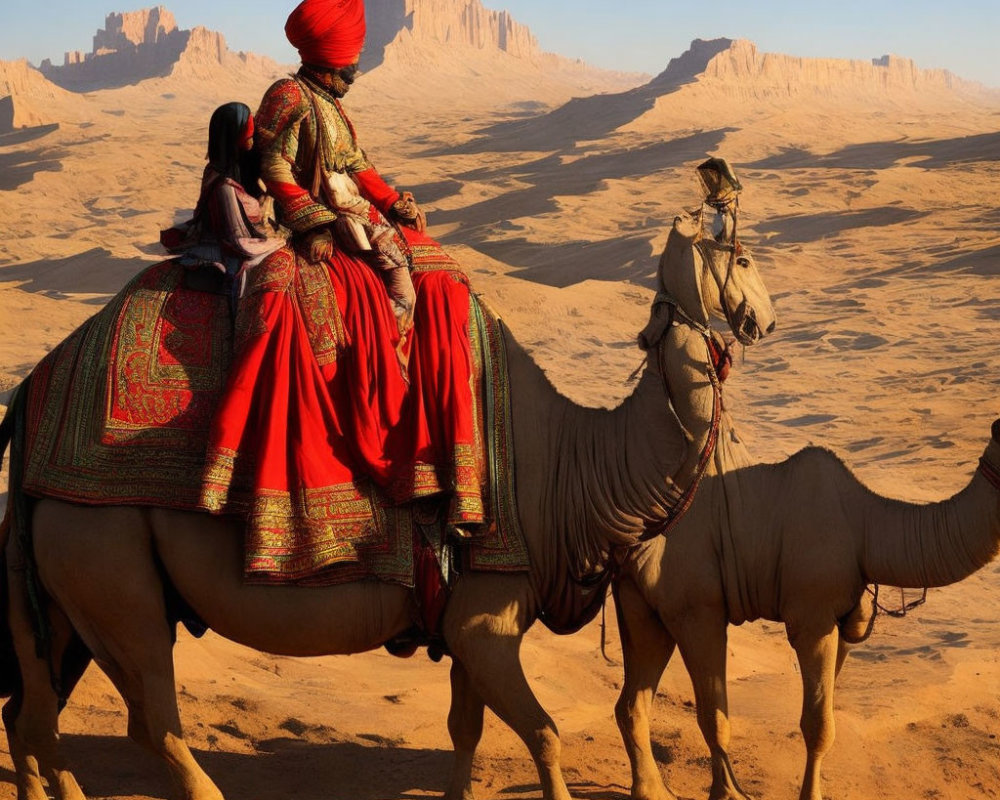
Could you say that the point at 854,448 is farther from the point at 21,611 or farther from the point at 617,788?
the point at 21,611

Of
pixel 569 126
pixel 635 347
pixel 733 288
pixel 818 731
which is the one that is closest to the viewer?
pixel 733 288

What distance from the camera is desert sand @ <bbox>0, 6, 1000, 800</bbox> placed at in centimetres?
721

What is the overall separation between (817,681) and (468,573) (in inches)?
70.1

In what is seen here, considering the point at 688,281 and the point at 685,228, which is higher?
the point at 685,228

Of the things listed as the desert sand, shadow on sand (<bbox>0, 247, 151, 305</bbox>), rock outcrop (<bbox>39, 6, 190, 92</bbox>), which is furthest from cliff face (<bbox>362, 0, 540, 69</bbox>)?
shadow on sand (<bbox>0, 247, 151, 305</bbox>)

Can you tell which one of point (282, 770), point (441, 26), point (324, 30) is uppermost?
point (441, 26)

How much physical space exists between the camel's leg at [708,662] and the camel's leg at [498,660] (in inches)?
34.1

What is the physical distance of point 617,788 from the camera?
22.5 feet

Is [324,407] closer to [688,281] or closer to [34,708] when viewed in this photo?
[688,281]

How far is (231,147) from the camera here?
5699 millimetres

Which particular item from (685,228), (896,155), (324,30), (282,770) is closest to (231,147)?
(324,30)

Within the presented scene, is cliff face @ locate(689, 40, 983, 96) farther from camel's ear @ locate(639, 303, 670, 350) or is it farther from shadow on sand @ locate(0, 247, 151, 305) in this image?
camel's ear @ locate(639, 303, 670, 350)

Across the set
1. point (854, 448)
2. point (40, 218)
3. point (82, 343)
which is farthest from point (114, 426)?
point (40, 218)

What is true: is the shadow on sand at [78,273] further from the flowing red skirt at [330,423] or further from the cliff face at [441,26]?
the cliff face at [441,26]
